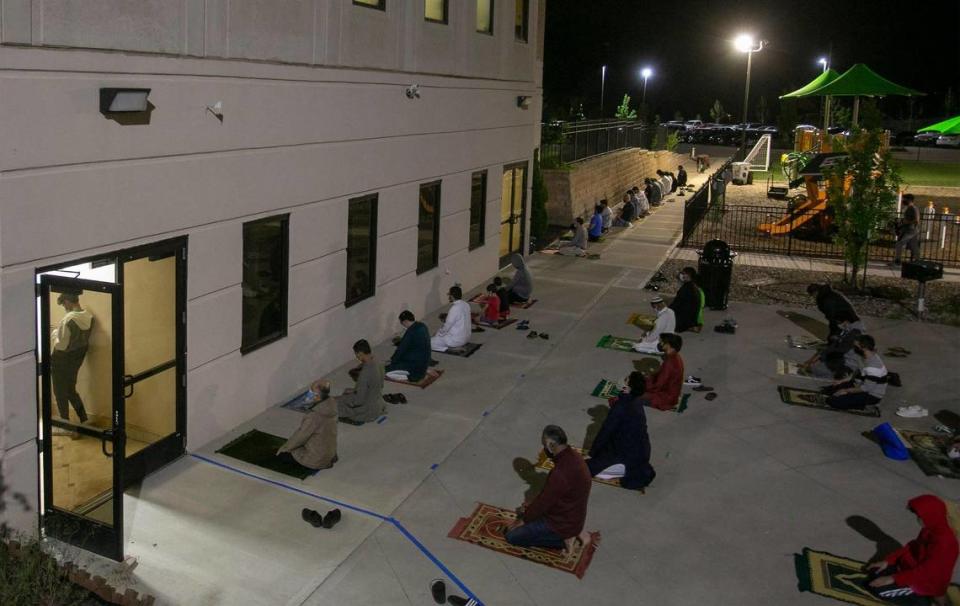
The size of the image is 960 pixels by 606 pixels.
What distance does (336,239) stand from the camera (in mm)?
13273

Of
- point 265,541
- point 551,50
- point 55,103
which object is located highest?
point 551,50

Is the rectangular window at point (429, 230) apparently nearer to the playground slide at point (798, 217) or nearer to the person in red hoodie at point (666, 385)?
the person in red hoodie at point (666, 385)

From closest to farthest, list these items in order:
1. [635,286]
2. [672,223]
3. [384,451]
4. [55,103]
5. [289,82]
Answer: [55,103]
[384,451]
[289,82]
[635,286]
[672,223]

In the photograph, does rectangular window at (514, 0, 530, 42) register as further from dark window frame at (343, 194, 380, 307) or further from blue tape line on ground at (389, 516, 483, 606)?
blue tape line on ground at (389, 516, 483, 606)

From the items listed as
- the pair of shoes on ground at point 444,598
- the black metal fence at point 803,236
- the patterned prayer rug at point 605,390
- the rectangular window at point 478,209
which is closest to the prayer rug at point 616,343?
the patterned prayer rug at point 605,390

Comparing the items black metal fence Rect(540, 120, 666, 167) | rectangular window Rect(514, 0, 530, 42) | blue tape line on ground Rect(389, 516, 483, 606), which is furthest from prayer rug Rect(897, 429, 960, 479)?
black metal fence Rect(540, 120, 666, 167)

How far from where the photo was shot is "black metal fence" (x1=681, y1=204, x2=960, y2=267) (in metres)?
24.4

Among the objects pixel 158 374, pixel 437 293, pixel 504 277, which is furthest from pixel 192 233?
pixel 504 277

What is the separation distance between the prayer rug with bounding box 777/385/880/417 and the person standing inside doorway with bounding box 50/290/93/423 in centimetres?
952

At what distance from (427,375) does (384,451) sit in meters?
2.82

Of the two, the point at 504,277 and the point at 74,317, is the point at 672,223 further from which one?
the point at 74,317

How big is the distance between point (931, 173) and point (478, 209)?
3656cm

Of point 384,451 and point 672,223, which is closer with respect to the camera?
point 384,451

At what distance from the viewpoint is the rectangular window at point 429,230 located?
16.7 metres
